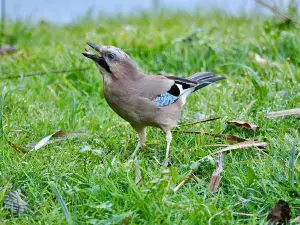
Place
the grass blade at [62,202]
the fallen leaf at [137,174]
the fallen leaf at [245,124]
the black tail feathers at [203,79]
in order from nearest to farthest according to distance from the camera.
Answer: the grass blade at [62,202] < the fallen leaf at [137,174] < the fallen leaf at [245,124] < the black tail feathers at [203,79]

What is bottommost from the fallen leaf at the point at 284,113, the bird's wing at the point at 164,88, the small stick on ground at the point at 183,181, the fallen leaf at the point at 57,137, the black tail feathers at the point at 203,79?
the fallen leaf at the point at 57,137

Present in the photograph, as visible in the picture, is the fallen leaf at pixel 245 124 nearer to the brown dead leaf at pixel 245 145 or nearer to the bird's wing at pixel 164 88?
the brown dead leaf at pixel 245 145

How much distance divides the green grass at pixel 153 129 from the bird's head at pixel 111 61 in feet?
1.74

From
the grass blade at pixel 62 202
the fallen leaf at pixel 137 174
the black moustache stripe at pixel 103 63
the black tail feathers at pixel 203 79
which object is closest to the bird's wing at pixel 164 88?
the black tail feathers at pixel 203 79

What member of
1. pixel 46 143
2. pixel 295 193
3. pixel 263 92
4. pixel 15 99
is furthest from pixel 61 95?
pixel 295 193

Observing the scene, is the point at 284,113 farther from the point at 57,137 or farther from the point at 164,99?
the point at 57,137

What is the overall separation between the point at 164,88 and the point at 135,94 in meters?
0.30

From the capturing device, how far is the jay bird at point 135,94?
4.93 meters

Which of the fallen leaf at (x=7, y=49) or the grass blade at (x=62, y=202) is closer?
the grass blade at (x=62, y=202)

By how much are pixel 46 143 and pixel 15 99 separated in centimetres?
104

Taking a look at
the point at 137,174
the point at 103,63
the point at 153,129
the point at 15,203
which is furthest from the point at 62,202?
the point at 153,129

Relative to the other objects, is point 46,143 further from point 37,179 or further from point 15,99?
point 15,99

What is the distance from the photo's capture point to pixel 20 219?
4.15 metres

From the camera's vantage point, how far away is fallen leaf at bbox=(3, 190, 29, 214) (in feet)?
13.7
